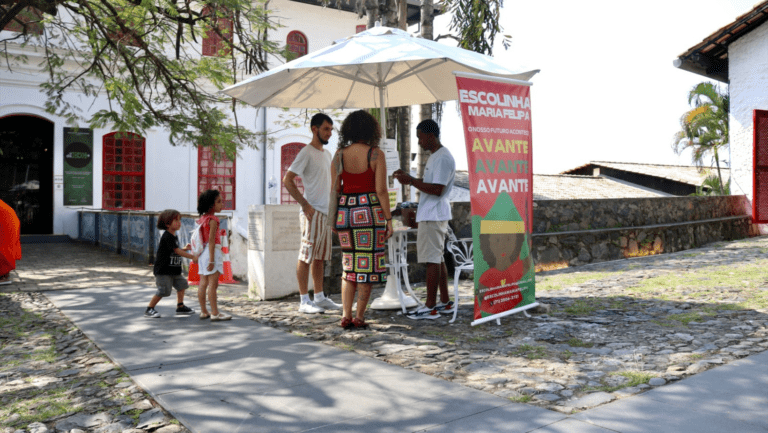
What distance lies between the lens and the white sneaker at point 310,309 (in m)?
5.98

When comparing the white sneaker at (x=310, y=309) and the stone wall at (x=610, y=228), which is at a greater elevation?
the stone wall at (x=610, y=228)

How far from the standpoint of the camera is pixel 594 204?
10992 mm

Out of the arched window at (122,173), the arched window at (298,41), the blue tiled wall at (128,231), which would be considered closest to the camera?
the blue tiled wall at (128,231)

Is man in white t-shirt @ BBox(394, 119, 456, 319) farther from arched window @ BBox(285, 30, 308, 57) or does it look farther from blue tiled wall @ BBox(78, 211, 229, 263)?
arched window @ BBox(285, 30, 308, 57)

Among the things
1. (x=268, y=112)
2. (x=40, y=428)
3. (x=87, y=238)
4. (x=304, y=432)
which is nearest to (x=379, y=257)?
(x=304, y=432)

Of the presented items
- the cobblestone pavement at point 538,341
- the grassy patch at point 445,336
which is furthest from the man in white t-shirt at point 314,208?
the grassy patch at point 445,336

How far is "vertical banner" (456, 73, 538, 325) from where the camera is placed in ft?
16.4

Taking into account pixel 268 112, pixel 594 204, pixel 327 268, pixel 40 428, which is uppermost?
pixel 268 112

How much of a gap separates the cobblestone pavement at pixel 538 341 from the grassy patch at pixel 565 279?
27 mm

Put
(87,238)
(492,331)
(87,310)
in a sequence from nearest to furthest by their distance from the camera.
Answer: (492,331) < (87,310) < (87,238)

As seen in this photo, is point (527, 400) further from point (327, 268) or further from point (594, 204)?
point (594, 204)

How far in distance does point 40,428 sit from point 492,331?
3347 millimetres

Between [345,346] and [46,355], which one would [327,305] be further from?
[46,355]

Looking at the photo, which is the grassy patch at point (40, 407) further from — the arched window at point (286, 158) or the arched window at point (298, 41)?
the arched window at point (298, 41)
